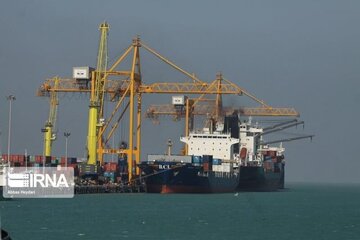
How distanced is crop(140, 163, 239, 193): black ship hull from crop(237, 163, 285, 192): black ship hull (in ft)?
70.1

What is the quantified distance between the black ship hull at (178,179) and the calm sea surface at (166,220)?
42.2ft

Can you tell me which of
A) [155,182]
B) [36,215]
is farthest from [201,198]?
[36,215]

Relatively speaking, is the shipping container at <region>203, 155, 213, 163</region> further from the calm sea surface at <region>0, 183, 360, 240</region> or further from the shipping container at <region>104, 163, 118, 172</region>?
the calm sea surface at <region>0, 183, 360, 240</region>

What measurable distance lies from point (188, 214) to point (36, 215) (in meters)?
14.7

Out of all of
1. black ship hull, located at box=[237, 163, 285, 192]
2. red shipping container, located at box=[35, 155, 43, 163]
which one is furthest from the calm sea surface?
black ship hull, located at box=[237, 163, 285, 192]

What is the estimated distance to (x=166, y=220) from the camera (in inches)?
3221

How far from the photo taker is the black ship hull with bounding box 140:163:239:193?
129 metres

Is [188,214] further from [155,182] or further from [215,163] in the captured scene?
[215,163]

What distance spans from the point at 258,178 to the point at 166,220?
7999 centimetres

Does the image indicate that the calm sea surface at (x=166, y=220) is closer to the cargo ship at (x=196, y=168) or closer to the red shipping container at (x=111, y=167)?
the cargo ship at (x=196, y=168)

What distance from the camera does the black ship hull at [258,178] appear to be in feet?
513

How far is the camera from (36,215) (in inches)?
3297

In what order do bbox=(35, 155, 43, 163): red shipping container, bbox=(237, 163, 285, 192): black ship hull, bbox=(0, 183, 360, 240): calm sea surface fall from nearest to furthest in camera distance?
bbox=(0, 183, 360, 240): calm sea surface, bbox=(35, 155, 43, 163): red shipping container, bbox=(237, 163, 285, 192): black ship hull

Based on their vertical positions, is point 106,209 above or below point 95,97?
below
